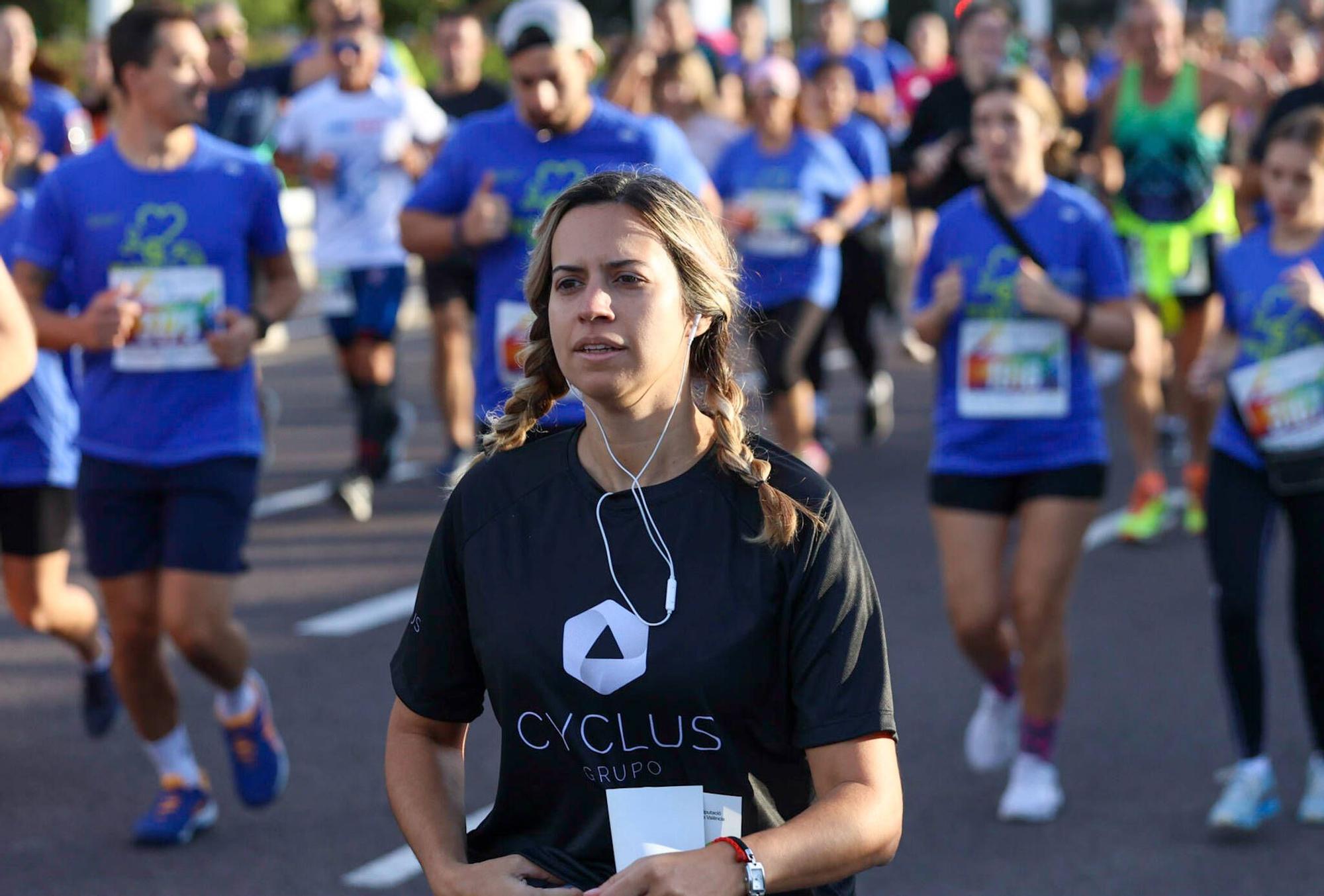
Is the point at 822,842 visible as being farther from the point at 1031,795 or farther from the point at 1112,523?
the point at 1112,523

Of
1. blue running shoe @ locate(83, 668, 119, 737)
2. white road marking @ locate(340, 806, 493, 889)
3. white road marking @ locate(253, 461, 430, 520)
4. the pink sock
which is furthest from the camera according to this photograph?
white road marking @ locate(253, 461, 430, 520)

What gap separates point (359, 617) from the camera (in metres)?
7.65

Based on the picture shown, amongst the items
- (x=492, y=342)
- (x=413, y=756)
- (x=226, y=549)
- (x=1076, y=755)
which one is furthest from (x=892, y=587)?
(x=413, y=756)

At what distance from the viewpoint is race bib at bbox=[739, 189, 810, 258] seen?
31.8ft

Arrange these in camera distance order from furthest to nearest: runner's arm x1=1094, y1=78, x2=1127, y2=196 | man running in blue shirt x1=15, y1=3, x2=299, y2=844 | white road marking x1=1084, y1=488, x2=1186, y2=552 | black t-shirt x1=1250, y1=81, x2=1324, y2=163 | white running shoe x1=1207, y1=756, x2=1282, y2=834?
runner's arm x1=1094, y1=78, x2=1127, y2=196, white road marking x1=1084, y1=488, x2=1186, y2=552, black t-shirt x1=1250, y1=81, x2=1324, y2=163, man running in blue shirt x1=15, y1=3, x2=299, y2=844, white running shoe x1=1207, y1=756, x2=1282, y2=834

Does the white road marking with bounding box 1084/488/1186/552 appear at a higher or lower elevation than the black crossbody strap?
lower

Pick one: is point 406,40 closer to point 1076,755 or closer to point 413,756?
point 1076,755

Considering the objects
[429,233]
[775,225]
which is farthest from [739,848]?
[775,225]

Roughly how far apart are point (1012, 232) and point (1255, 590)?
1233 mm

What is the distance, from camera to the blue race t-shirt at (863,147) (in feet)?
34.3

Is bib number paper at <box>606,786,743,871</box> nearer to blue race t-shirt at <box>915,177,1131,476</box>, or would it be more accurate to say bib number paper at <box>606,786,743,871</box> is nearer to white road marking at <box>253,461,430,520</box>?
blue race t-shirt at <box>915,177,1131,476</box>

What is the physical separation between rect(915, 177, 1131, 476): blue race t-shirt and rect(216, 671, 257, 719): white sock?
2069 millimetres

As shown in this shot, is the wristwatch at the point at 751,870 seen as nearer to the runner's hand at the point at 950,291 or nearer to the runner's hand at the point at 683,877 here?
the runner's hand at the point at 683,877

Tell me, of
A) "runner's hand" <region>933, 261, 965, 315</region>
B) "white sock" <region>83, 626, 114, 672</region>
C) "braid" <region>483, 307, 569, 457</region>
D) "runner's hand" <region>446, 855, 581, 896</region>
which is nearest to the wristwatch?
"runner's hand" <region>446, 855, 581, 896</region>
